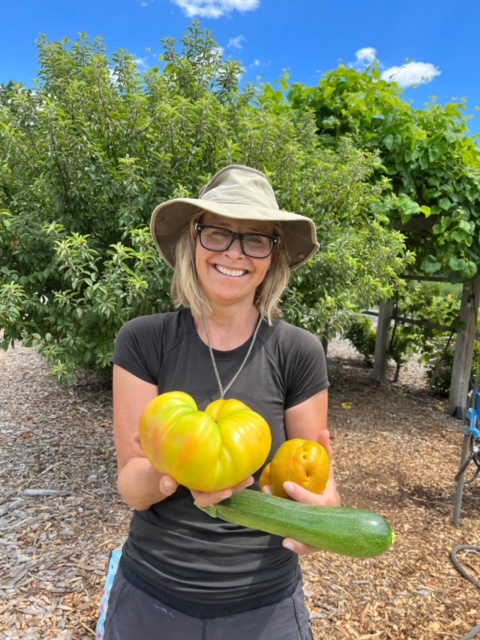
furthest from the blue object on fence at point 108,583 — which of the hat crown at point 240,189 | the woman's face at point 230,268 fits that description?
the hat crown at point 240,189

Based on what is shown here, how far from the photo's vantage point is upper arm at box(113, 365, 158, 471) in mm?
1638

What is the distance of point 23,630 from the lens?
2848 millimetres

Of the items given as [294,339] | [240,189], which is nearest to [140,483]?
[294,339]

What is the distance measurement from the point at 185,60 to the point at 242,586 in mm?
3893

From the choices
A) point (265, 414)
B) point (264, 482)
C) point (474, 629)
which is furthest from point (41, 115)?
point (474, 629)

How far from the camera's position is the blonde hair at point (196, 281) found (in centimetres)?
180

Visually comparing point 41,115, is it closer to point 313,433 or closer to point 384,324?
point 313,433

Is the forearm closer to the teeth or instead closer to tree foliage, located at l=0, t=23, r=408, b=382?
the teeth

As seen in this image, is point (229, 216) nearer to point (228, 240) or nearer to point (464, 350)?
point (228, 240)

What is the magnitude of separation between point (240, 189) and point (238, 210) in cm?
16

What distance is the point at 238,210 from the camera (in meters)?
1.62

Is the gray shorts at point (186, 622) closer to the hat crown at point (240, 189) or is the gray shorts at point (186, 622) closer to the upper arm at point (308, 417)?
the upper arm at point (308, 417)

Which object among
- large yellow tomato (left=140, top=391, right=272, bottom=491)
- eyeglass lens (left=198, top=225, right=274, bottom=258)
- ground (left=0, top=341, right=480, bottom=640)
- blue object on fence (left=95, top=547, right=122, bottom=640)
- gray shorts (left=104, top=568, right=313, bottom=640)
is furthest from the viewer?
ground (left=0, top=341, right=480, bottom=640)

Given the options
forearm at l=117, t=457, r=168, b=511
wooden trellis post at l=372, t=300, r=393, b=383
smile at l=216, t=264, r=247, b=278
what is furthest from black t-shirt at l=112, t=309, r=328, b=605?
wooden trellis post at l=372, t=300, r=393, b=383
